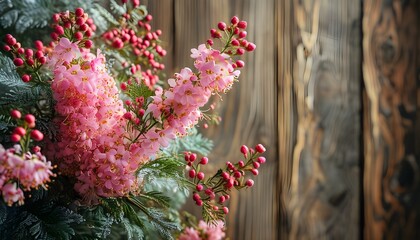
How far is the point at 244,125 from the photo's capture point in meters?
1.53

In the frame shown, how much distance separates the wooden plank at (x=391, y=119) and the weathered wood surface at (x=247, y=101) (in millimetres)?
365

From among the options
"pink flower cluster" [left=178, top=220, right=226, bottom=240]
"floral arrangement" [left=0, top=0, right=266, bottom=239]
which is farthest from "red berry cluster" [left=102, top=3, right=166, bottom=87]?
"pink flower cluster" [left=178, top=220, right=226, bottom=240]

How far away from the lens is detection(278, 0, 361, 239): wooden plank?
1.59m

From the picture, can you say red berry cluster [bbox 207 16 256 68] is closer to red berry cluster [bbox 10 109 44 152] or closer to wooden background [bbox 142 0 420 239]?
red berry cluster [bbox 10 109 44 152]

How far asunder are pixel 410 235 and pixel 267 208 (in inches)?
21.8

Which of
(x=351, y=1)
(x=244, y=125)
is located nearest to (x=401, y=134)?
(x=351, y=1)

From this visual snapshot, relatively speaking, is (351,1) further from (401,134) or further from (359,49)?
(401,134)

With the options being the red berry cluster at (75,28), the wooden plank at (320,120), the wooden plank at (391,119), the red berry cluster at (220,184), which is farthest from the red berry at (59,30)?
the wooden plank at (391,119)

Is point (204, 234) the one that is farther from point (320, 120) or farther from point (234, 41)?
point (320, 120)

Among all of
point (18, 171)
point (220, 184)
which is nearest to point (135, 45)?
point (220, 184)

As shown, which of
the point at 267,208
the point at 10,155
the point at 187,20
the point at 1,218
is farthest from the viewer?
the point at 267,208

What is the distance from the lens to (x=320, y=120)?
5.44 feet

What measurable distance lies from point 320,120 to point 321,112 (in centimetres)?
2

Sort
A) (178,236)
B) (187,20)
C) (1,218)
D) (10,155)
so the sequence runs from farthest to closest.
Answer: (187,20) < (178,236) < (1,218) < (10,155)
